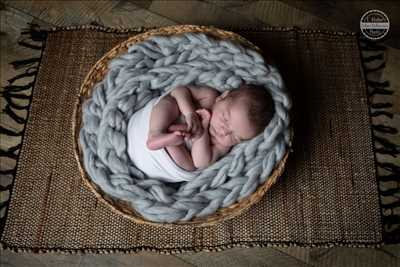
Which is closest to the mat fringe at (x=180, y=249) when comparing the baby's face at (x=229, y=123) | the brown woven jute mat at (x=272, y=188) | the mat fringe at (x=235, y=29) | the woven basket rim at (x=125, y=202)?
the brown woven jute mat at (x=272, y=188)

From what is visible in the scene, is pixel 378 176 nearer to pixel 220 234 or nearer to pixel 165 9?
pixel 220 234

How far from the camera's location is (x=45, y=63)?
1086 mm

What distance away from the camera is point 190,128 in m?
0.85

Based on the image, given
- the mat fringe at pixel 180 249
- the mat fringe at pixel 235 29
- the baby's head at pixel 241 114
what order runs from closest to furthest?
the baby's head at pixel 241 114, the mat fringe at pixel 180 249, the mat fringe at pixel 235 29

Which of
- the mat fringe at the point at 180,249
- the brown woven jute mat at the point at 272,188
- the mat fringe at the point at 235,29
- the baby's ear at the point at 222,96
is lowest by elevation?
the mat fringe at the point at 180,249

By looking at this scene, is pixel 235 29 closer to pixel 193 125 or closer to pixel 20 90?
pixel 193 125

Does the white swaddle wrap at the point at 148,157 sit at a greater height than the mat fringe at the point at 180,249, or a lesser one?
greater

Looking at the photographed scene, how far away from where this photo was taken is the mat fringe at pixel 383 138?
94 cm

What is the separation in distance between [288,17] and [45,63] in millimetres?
674

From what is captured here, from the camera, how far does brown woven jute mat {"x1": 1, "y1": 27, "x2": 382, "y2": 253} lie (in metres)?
0.92

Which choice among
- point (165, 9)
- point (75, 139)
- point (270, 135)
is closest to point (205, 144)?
point (270, 135)

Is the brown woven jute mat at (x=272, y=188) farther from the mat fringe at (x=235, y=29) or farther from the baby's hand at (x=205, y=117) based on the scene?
the baby's hand at (x=205, y=117)

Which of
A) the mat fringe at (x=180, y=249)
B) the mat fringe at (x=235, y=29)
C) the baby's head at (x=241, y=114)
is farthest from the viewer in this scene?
the mat fringe at (x=235, y=29)

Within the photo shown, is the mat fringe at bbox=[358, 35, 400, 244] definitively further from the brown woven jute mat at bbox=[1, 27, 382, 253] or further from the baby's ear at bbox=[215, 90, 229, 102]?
the baby's ear at bbox=[215, 90, 229, 102]
